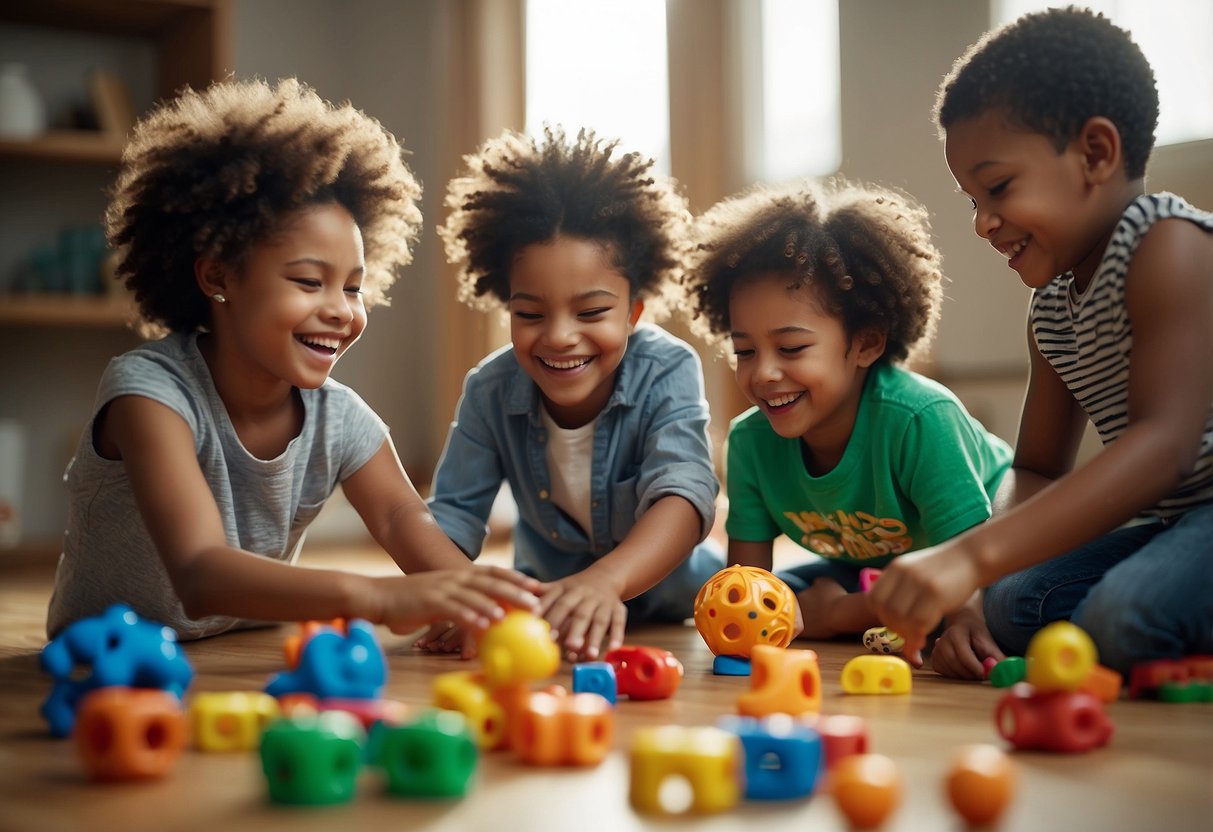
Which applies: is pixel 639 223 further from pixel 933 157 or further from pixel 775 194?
pixel 933 157

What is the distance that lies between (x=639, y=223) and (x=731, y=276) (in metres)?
0.16

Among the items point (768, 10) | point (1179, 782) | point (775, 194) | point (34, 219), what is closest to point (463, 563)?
point (775, 194)

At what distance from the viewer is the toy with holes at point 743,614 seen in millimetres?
1233

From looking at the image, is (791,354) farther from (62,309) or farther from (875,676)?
(62,309)

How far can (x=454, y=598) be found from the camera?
1.05 metres

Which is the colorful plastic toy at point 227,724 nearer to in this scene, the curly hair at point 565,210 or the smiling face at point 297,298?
the smiling face at point 297,298

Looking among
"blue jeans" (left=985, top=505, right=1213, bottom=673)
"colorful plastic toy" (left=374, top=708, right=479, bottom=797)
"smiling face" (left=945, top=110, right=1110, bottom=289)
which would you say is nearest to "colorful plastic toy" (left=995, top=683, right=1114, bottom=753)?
"blue jeans" (left=985, top=505, right=1213, bottom=673)

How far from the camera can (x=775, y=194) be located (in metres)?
1.58

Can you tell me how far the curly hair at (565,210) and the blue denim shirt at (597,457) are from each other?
11 cm

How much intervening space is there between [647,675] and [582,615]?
0.47 feet

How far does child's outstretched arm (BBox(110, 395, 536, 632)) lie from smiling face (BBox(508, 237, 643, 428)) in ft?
1.47

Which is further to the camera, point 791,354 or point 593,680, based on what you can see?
point 791,354

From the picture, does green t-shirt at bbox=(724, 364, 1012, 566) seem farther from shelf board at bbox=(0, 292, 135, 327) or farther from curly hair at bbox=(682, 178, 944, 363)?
shelf board at bbox=(0, 292, 135, 327)

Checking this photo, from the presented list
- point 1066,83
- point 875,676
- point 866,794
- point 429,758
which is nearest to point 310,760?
point 429,758
